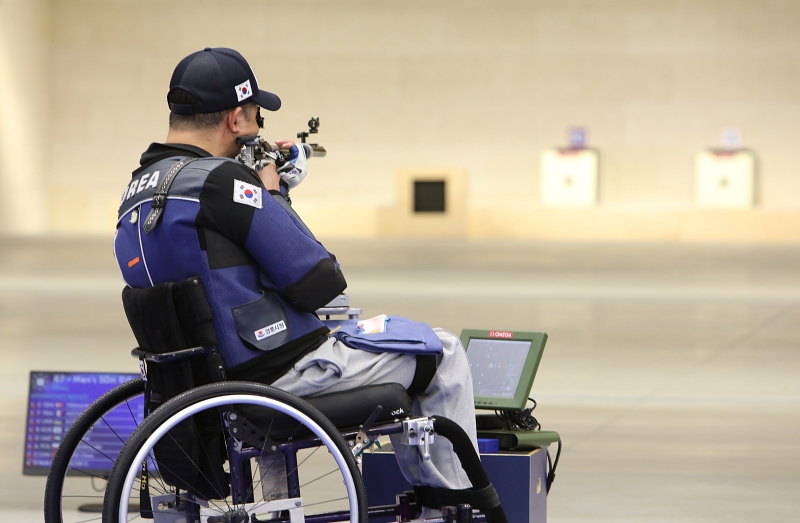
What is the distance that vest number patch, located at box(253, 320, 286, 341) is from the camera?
7.97 ft

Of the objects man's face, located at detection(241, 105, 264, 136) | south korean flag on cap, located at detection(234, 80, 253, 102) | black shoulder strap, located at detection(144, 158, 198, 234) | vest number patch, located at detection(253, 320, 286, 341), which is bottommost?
vest number patch, located at detection(253, 320, 286, 341)

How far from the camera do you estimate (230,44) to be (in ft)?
80.1

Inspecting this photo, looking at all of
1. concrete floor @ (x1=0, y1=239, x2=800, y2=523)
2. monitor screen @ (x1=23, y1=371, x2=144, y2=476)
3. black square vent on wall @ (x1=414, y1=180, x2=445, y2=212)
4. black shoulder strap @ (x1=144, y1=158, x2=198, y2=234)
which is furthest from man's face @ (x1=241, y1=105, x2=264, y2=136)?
black square vent on wall @ (x1=414, y1=180, x2=445, y2=212)

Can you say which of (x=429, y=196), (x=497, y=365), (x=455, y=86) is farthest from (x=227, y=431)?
A: (x=455, y=86)

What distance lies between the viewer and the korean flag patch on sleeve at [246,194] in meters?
2.39

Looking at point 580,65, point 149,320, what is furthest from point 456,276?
point 580,65

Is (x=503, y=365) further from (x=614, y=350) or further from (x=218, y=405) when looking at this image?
(x=614, y=350)

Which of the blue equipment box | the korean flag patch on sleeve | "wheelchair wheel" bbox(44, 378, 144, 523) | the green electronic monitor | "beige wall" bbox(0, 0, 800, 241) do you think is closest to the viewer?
the korean flag patch on sleeve

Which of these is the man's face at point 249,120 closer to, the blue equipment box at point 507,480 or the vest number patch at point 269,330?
the vest number patch at point 269,330

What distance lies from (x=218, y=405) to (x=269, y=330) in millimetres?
218

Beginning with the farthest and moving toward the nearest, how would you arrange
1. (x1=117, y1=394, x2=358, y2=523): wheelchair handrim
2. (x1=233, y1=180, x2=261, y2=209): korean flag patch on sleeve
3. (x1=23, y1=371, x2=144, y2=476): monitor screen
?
1. (x1=23, y1=371, x2=144, y2=476): monitor screen
2. (x1=233, y1=180, x2=261, y2=209): korean flag patch on sleeve
3. (x1=117, y1=394, x2=358, y2=523): wheelchair handrim

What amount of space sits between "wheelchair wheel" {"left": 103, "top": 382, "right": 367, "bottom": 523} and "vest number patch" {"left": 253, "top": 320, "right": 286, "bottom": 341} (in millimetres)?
144

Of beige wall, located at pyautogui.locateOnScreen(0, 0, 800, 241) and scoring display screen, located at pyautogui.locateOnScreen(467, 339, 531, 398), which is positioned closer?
scoring display screen, located at pyautogui.locateOnScreen(467, 339, 531, 398)

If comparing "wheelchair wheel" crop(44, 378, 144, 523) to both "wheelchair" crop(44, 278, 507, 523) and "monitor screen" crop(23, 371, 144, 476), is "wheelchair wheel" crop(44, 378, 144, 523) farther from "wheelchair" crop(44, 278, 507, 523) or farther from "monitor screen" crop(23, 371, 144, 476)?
"wheelchair" crop(44, 278, 507, 523)
